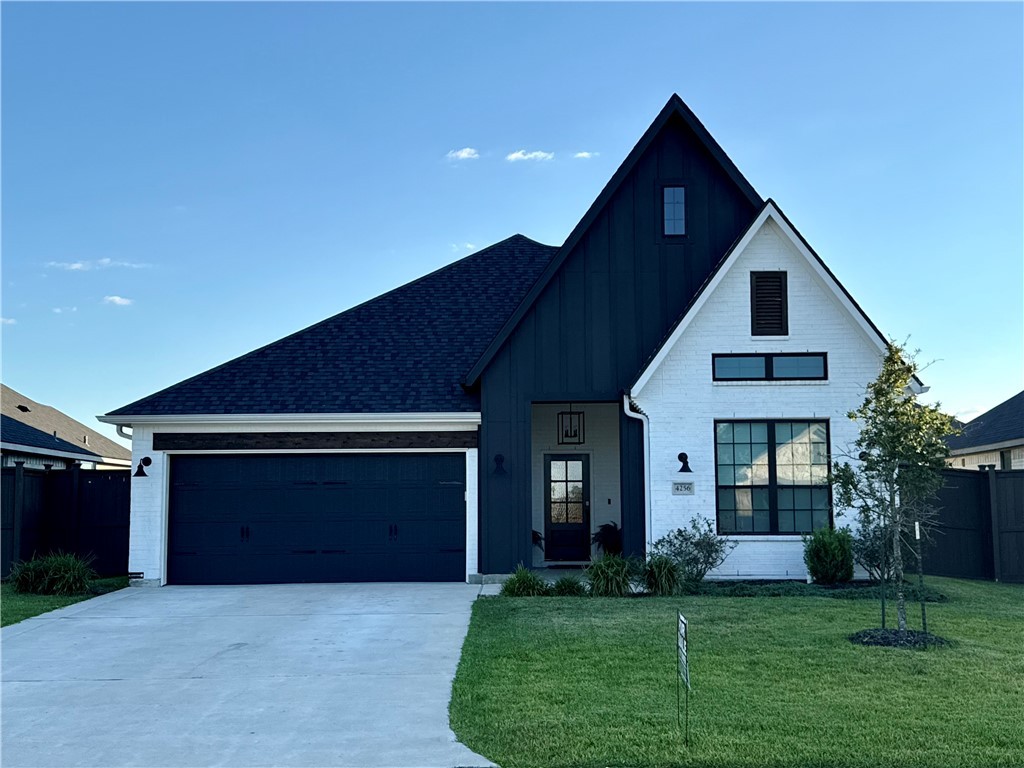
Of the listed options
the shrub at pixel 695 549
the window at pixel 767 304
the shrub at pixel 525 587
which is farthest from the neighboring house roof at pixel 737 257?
the shrub at pixel 525 587

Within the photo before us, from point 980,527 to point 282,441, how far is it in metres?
12.8

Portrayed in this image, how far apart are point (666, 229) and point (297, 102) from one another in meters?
7.57

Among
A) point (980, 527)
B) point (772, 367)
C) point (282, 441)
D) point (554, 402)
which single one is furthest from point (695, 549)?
point (282, 441)

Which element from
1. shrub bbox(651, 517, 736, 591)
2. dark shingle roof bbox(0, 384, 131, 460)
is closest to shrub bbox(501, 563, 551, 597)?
shrub bbox(651, 517, 736, 591)

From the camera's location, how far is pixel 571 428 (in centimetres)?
1877

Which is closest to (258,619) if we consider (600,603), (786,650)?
(600,603)

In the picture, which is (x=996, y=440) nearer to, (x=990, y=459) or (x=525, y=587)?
(x=990, y=459)

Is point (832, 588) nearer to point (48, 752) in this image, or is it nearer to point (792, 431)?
point (792, 431)

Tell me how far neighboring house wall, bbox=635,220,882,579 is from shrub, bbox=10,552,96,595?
959 cm

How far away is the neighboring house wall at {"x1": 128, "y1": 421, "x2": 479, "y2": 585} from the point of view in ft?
54.0

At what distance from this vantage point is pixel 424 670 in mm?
9539

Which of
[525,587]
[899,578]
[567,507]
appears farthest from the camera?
[567,507]

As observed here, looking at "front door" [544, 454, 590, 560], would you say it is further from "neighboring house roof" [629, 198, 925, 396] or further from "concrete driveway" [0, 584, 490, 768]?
"concrete driveway" [0, 584, 490, 768]

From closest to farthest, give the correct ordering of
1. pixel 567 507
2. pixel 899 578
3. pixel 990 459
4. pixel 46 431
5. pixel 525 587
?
pixel 899 578 → pixel 525 587 → pixel 567 507 → pixel 990 459 → pixel 46 431
